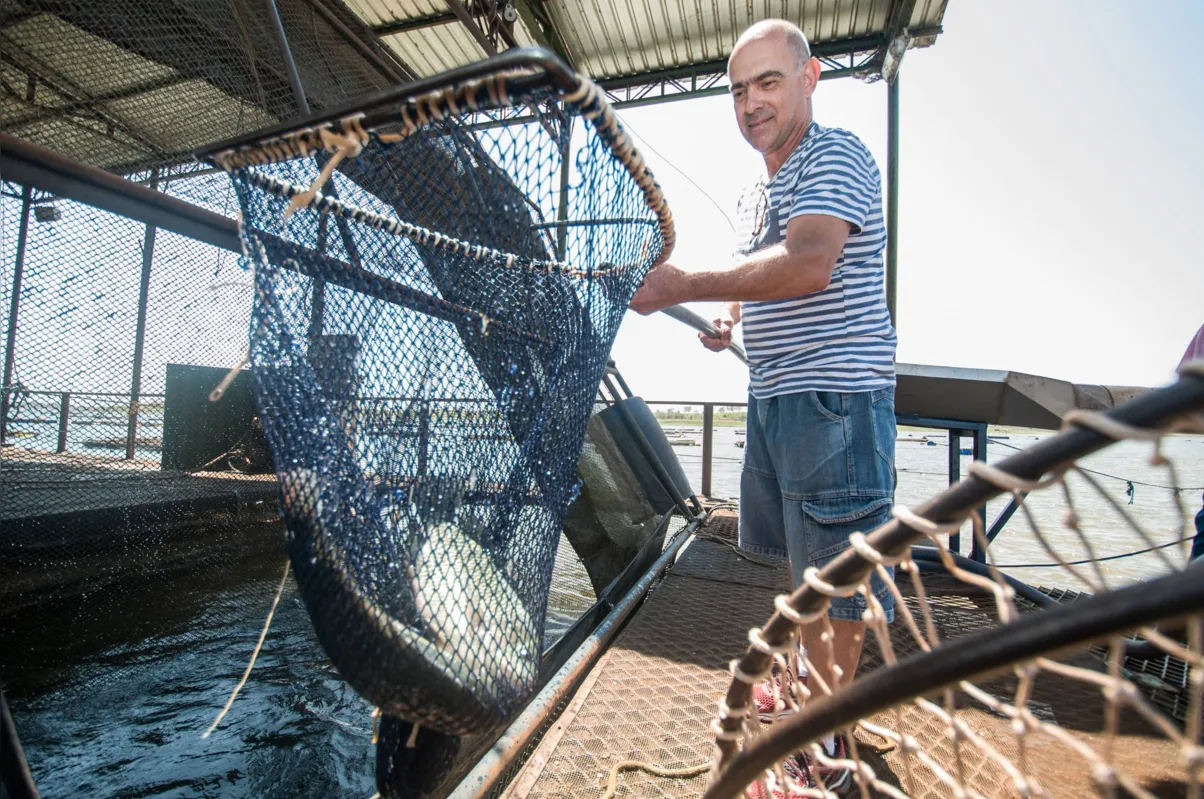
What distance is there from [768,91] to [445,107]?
3.60 feet

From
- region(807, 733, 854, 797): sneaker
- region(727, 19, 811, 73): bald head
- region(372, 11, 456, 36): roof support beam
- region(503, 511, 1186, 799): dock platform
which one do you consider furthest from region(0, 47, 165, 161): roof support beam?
region(807, 733, 854, 797): sneaker

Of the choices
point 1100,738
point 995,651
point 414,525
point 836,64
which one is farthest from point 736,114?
point 836,64

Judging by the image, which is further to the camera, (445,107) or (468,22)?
(468,22)

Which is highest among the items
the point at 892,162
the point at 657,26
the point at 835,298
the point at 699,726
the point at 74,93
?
the point at 657,26

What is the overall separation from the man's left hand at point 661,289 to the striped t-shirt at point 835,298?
28 cm

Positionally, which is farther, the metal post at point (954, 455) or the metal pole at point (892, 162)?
the metal pole at point (892, 162)

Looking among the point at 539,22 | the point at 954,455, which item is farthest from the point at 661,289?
the point at 539,22

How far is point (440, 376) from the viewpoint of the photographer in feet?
3.57

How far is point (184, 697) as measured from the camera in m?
2.18

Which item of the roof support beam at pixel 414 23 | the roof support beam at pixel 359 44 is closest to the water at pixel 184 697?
the roof support beam at pixel 359 44

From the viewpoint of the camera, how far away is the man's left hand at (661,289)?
1.38m

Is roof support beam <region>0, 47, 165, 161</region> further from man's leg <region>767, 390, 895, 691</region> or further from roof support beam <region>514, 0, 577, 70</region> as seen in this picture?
man's leg <region>767, 390, 895, 691</region>

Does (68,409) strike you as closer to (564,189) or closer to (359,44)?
(359,44)

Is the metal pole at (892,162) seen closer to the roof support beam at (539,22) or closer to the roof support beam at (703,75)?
the roof support beam at (703,75)
